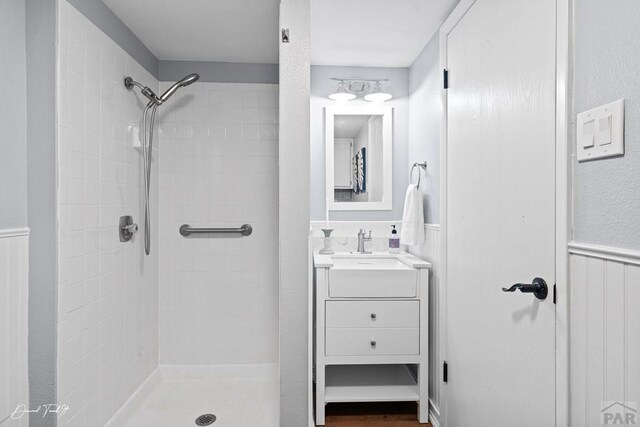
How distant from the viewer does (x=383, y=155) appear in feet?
8.61

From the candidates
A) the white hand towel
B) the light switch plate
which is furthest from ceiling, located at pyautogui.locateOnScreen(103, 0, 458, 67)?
the light switch plate

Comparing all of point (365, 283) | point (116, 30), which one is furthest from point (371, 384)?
point (116, 30)

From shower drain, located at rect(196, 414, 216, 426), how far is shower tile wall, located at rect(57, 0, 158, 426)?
0.43m

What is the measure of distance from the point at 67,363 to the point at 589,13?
215 centimetres

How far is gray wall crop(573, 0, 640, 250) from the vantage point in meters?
0.82

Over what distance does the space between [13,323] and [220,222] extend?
1.32 m

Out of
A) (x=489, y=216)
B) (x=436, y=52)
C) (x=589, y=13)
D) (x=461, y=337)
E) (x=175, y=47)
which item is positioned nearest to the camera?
(x=589, y=13)

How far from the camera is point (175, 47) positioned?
235 cm

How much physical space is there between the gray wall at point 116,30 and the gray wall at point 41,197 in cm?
24

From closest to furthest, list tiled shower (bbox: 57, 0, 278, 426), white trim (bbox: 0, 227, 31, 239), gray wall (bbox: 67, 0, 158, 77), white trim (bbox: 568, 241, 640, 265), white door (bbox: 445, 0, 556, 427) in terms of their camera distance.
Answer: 1. white trim (bbox: 568, 241, 640, 265)
2. white door (bbox: 445, 0, 556, 427)
3. white trim (bbox: 0, 227, 31, 239)
4. gray wall (bbox: 67, 0, 158, 77)
5. tiled shower (bbox: 57, 0, 278, 426)

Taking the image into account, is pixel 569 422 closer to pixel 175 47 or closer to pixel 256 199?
pixel 256 199

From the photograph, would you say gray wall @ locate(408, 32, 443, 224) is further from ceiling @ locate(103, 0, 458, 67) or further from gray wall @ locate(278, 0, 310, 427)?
gray wall @ locate(278, 0, 310, 427)

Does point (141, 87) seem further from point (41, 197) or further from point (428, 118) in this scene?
point (428, 118)

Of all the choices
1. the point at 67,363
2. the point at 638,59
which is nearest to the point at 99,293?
the point at 67,363
